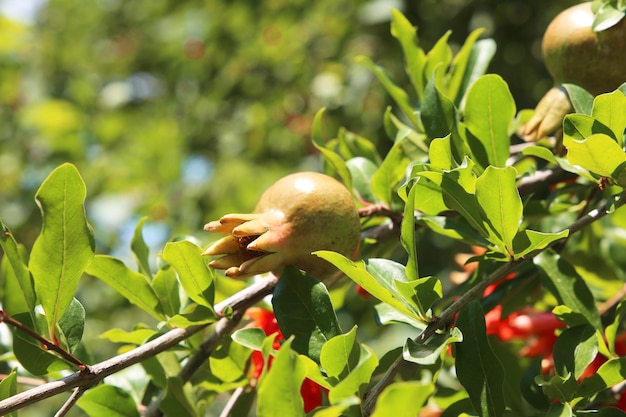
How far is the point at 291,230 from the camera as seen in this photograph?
82 cm

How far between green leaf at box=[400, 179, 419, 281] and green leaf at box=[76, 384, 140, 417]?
1.42ft

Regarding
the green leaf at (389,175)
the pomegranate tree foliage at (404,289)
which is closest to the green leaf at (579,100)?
the pomegranate tree foliage at (404,289)

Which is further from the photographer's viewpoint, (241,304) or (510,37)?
(510,37)

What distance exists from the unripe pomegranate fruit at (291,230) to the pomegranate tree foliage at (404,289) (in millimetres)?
28

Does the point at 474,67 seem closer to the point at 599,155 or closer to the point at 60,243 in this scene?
the point at 599,155

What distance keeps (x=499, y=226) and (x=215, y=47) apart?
3.04m

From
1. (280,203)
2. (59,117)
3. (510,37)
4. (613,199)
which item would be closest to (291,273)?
(280,203)

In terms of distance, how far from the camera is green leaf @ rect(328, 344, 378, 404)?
0.65m

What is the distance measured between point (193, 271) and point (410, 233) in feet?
0.89

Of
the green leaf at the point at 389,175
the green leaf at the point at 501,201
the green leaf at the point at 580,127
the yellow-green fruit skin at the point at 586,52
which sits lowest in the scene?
the green leaf at the point at 389,175

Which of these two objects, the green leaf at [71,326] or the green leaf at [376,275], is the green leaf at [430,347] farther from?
the green leaf at [71,326]

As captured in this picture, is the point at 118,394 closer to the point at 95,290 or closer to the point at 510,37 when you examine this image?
the point at 510,37

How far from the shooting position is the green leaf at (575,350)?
2.65 feet

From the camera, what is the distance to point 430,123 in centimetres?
94
